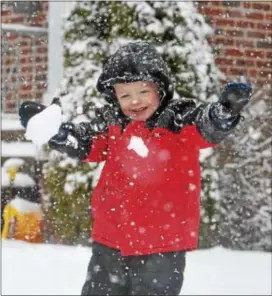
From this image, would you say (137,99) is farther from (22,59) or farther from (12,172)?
(22,59)

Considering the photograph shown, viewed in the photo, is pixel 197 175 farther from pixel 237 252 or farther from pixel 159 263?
pixel 237 252

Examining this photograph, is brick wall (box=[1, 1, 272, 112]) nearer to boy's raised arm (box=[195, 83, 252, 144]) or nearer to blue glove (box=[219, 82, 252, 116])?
boy's raised arm (box=[195, 83, 252, 144])

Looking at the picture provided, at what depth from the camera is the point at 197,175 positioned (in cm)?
303

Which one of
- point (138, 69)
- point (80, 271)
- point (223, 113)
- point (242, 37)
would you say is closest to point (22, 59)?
point (242, 37)

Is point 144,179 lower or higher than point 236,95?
lower

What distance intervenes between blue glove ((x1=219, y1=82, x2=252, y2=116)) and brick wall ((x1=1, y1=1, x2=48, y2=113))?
5057 mm

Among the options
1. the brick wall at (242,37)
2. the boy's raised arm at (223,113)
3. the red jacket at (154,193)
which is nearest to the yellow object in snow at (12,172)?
the brick wall at (242,37)

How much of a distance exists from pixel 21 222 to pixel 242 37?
2.99 metres

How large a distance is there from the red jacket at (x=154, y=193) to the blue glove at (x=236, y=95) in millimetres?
344

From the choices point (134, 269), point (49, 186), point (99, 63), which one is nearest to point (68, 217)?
point (49, 186)

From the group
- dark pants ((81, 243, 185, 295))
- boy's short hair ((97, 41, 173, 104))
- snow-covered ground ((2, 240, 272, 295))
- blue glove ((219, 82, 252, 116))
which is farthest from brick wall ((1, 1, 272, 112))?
blue glove ((219, 82, 252, 116))

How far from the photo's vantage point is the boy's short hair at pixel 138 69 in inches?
116

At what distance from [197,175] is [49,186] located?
3.05 meters

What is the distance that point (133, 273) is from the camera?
3.00 meters
